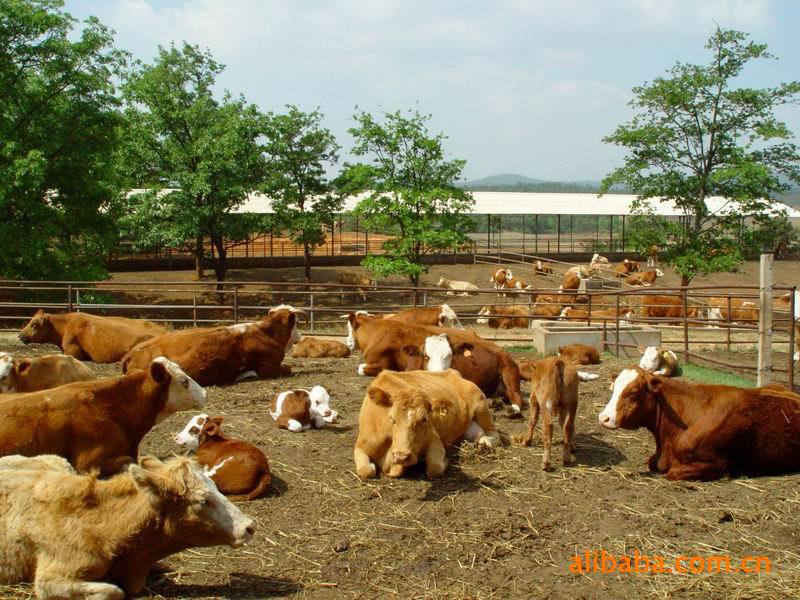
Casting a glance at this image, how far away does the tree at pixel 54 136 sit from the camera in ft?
69.0

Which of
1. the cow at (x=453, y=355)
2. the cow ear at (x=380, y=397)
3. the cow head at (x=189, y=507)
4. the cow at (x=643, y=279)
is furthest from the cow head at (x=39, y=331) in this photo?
the cow at (x=643, y=279)

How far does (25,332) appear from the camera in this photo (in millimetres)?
Answer: 13383

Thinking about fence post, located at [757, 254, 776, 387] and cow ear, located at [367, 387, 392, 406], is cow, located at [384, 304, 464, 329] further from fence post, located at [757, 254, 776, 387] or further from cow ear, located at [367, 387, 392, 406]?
cow ear, located at [367, 387, 392, 406]

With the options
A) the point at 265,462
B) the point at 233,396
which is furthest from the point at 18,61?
→ the point at 265,462

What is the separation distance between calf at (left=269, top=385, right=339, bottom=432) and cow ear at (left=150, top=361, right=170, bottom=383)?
5.38 feet

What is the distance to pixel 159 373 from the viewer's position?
683cm

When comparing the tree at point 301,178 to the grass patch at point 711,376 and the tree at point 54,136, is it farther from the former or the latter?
the grass patch at point 711,376

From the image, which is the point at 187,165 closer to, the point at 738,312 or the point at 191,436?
the point at 738,312

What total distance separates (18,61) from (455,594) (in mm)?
22616

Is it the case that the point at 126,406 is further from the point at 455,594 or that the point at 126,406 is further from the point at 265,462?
the point at 455,594

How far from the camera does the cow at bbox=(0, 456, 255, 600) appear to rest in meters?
4.36

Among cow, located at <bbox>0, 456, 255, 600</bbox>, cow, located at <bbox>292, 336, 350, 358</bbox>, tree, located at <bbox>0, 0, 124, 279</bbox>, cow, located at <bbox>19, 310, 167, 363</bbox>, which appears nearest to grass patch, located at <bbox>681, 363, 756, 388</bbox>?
cow, located at <bbox>292, 336, 350, 358</bbox>

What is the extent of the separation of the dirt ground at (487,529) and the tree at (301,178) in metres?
24.1

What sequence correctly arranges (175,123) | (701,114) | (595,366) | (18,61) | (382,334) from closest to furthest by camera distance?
(382,334) < (595,366) < (18,61) < (701,114) < (175,123)
